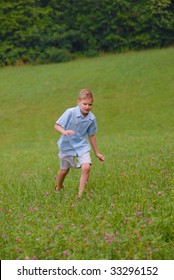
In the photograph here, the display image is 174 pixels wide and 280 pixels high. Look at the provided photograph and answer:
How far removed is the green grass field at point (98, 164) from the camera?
525 centimetres

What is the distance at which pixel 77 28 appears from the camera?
37656mm

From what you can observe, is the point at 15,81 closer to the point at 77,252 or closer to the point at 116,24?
the point at 116,24

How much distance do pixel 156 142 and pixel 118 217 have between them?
11457 millimetres

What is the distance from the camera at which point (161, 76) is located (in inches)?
1159

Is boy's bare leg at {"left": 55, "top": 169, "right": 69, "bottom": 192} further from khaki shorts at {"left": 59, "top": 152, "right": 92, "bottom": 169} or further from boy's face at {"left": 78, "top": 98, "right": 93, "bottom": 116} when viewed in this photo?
boy's face at {"left": 78, "top": 98, "right": 93, "bottom": 116}

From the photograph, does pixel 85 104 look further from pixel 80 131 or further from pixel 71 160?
pixel 71 160

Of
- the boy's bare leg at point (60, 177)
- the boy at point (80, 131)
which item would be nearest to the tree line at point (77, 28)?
the boy's bare leg at point (60, 177)

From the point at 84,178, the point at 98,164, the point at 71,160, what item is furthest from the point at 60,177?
the point at 98,164

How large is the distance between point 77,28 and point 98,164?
25.6 m

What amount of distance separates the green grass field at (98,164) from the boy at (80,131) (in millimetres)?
380

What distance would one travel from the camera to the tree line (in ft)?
120

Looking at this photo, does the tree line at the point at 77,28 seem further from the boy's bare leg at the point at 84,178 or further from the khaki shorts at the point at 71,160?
the boy's bare leg at the point at 84,178

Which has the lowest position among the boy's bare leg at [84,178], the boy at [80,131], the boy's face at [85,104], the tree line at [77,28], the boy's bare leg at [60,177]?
the tree line at [77,28]

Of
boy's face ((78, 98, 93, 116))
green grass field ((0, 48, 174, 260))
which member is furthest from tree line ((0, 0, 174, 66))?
boy's face ((78, 98, 93, 116))
